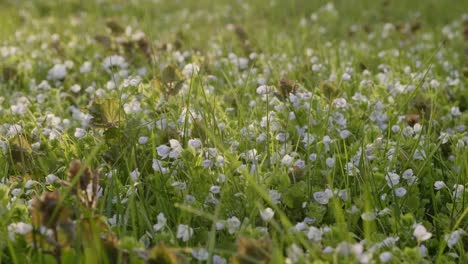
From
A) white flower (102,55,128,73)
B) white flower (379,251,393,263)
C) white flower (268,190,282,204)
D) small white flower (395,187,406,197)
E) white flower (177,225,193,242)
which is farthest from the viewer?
white flower (102,55,128,73)

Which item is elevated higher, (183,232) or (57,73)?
(57,73)

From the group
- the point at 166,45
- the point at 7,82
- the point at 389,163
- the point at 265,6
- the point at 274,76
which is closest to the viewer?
the point at 389,163

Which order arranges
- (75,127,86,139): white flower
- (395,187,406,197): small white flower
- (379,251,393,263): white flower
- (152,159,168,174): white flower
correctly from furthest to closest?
1. (75,127,86,139): white flower
2. (152,159,168,174): white flower
3. (395,187,406,197): small white flower
4. (379,251,393,263): white flower

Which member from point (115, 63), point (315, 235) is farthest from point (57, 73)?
point (315, 235)

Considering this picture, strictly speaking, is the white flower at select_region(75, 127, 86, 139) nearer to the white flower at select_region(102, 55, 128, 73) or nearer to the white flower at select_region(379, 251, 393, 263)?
the white flower at select_region(102, 55, 128, 73)

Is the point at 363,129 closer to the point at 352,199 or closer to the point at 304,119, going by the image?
the point at 304,119

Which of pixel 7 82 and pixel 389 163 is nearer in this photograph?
pixel 389 163

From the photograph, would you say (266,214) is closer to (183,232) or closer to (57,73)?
(183,232)

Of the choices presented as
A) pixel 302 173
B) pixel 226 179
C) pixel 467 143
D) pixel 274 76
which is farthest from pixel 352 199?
pixel 274 76

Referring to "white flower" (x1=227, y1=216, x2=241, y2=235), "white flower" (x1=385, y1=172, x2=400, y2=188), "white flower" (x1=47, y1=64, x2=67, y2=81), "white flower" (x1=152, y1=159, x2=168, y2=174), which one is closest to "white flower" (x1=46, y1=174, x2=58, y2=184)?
A: "white flower" (x1=152, y1=159, x2=168, y2=174)
